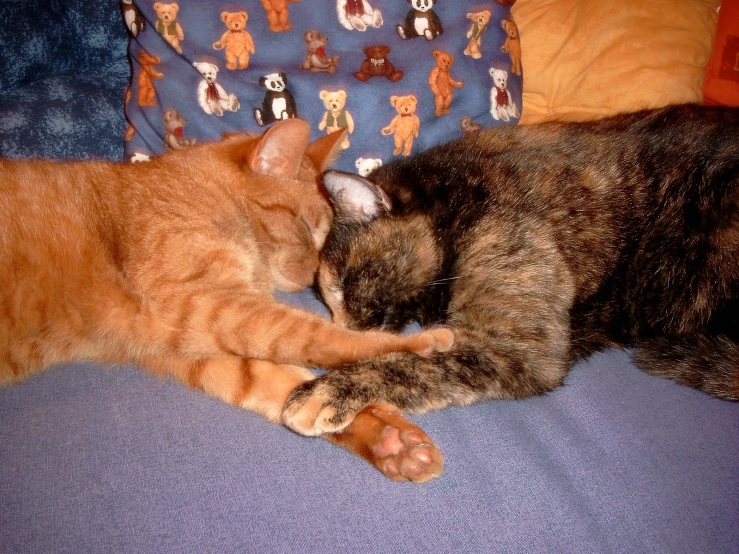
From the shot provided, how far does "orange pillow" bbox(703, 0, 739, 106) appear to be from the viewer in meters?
2.00

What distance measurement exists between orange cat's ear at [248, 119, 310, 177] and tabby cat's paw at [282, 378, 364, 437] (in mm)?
836

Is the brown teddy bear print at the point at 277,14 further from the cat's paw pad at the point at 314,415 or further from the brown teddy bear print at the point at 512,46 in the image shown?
the cat's paw pad at the point at 314,415

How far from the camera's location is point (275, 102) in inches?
72.5

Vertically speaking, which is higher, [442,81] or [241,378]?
[442,81]

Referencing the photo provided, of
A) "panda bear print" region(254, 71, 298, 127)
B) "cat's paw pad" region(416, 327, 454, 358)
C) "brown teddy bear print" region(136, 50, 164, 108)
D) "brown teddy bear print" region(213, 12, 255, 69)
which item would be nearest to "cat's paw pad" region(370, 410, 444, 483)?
"cat's paw pad" region(416, 327, 454, 358)

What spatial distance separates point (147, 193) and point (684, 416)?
168 centimetres

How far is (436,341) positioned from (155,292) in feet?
2.67

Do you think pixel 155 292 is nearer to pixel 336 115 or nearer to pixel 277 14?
pixel 336 115

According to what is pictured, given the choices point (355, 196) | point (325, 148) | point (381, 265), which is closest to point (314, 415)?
point (381, 265)

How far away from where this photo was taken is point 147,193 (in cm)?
154

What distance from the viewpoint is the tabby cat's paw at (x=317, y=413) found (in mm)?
1204

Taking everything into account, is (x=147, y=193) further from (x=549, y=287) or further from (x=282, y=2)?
(x=549, y=287)

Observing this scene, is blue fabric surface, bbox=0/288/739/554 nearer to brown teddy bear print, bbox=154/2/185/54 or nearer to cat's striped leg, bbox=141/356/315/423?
cat's striped leg, bbox=141/356/315/423

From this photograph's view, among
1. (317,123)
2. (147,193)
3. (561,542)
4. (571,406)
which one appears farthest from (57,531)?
(317,123)
